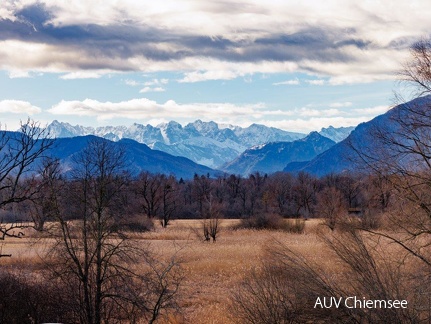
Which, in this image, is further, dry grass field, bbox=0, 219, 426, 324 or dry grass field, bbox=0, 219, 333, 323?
dry grass field, bbox=0, 219, 333, 323

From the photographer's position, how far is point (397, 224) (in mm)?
15227

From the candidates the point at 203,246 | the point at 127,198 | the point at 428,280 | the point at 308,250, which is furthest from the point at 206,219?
the point at 428,280

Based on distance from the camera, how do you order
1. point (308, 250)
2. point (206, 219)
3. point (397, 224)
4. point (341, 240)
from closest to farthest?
point (341, 240), point (397, 224), point (308, 250), point (206, 219)

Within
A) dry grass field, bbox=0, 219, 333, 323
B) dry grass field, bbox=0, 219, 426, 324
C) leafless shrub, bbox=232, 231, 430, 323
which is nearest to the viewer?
leafless shrub, bbox=232, 231, 430, 323

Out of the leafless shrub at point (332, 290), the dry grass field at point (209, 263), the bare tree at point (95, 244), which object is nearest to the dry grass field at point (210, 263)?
the dry grass field at point (209, 263)

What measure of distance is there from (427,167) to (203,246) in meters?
29.2

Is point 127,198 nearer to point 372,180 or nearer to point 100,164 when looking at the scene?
point 100,164

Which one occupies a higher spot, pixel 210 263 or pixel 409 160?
pixel 409 160

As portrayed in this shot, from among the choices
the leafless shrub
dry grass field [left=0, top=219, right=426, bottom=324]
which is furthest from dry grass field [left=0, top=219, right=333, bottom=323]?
the leafless shrub

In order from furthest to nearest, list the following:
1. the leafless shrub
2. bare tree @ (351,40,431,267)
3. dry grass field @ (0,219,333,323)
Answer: dry grass field @ (0,219,333,323), bare tree @ (351,40,431,267), the leafless shrub

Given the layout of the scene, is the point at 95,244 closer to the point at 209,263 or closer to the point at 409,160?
the point at 409,160

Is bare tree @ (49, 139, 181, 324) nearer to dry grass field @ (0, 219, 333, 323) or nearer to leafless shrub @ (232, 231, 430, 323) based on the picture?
dry grass field @ (0, 219, 333, 323)

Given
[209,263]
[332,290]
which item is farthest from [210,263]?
[332,290]

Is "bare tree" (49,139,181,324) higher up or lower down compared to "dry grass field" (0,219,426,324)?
higher up
